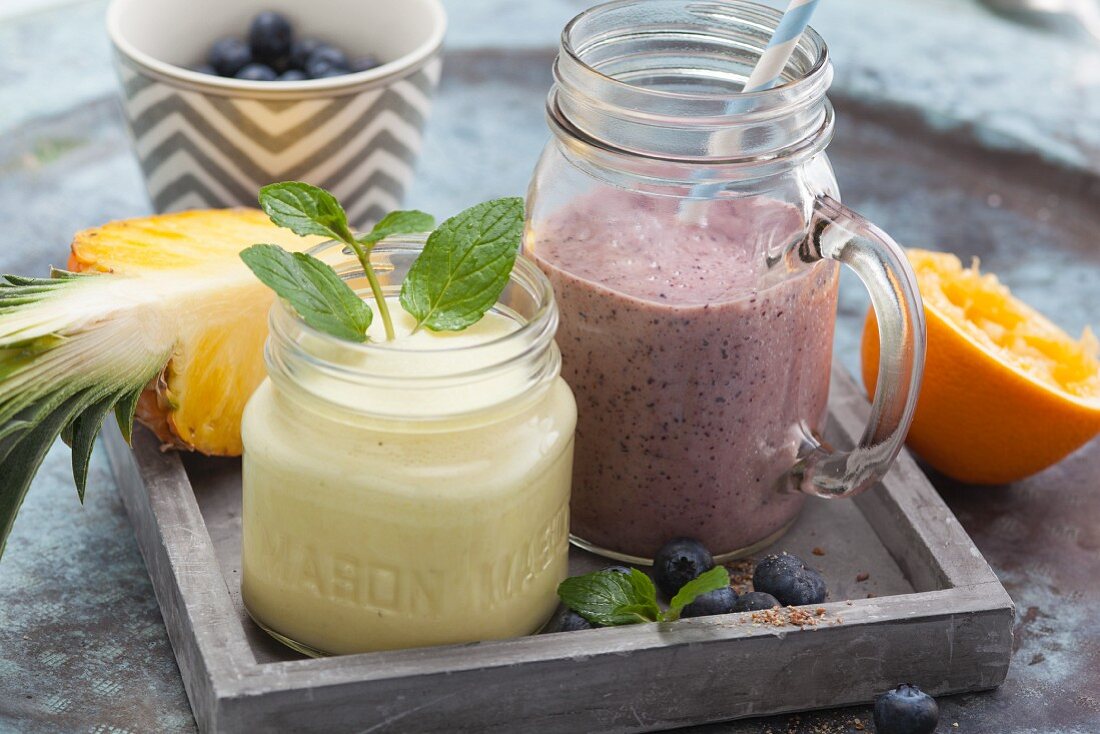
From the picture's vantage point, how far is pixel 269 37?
1.71m

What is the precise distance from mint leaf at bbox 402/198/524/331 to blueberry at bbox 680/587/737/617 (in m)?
0.29

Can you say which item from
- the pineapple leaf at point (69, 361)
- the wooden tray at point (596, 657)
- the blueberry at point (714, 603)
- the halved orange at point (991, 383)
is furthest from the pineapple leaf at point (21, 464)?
the halved orange at point (991, 383)

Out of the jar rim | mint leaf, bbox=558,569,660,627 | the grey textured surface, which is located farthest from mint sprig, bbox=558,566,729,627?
the jar rim

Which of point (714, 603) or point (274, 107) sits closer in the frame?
point (714, 603)

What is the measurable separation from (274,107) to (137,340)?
1.45 feet

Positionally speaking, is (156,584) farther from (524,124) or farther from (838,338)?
(524,124)

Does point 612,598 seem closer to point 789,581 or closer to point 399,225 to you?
point 789,581

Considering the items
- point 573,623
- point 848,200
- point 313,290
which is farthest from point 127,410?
point 848,200

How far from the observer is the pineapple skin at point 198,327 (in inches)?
49.6

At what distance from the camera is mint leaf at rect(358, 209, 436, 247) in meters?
1.11

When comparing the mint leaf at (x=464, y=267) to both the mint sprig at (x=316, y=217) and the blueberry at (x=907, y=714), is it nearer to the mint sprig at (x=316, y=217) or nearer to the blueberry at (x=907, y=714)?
the mint sprig at (x=316, y=217)

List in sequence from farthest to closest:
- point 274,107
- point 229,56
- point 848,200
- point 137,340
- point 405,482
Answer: point 848,200
point 229,56
point 274,107
point 137,340
point 405,482

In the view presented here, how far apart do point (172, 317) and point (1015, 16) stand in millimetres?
1850

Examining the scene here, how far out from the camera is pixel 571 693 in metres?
1.05
